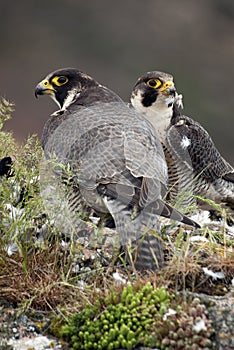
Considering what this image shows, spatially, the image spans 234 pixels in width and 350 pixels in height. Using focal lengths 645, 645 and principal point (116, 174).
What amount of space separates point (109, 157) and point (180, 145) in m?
2.59

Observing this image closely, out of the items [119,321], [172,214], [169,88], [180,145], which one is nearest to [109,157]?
[172,214]

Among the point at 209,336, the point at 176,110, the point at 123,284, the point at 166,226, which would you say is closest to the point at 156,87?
the point at 176,110

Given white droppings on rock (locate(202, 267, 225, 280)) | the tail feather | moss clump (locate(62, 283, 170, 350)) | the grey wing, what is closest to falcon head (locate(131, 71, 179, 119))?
the grey wing

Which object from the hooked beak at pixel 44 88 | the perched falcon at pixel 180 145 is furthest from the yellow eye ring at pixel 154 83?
the hooked beak at pixel 44 88

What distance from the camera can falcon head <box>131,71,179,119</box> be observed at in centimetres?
777

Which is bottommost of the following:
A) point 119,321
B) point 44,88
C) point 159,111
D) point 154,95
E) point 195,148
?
point 119,321

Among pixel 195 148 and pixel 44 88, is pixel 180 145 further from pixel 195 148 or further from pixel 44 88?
pixel 44 88

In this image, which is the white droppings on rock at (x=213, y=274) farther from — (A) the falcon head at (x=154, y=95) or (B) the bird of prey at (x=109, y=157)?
(A) the falcon head at (x=154, y=95)

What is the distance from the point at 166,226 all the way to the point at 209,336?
196cm

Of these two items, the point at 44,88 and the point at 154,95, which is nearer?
the point at 44,88

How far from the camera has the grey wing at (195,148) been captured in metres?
8.16

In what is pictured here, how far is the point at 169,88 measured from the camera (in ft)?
25.4

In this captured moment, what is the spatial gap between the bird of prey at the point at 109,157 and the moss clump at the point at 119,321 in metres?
0.51

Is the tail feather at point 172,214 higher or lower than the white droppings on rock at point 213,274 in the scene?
higher
